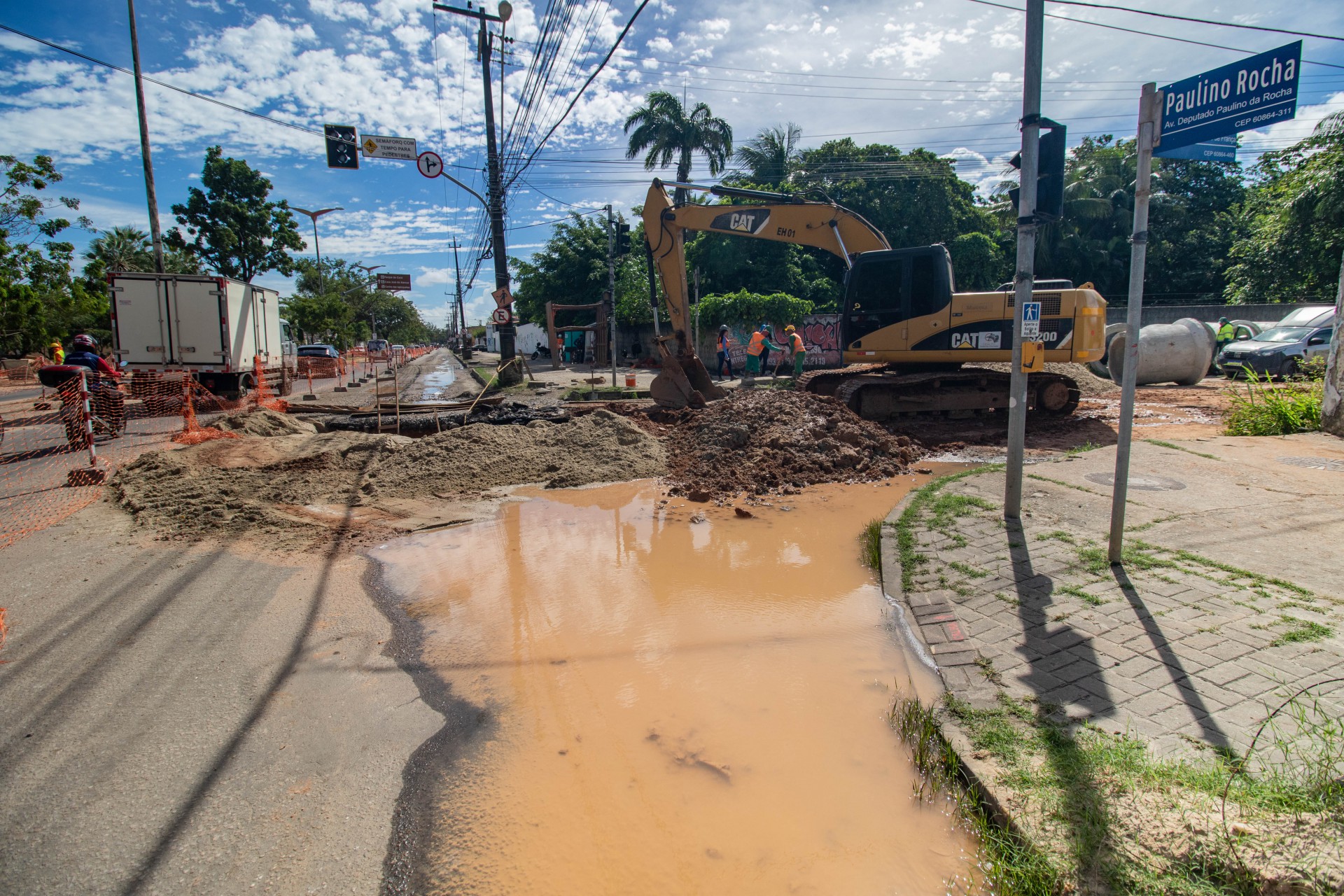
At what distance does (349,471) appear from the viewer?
8711 mm

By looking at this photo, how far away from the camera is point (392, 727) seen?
135 inches

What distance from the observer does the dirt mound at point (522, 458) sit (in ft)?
27.6

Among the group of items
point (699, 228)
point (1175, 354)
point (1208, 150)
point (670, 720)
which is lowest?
point (670, 720)

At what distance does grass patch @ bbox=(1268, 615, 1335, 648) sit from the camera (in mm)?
3586

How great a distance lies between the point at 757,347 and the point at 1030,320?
1371cm

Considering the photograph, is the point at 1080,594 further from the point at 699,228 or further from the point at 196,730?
the point at 699,228

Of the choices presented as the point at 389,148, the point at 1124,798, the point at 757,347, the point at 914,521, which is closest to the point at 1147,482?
the point at 914,521

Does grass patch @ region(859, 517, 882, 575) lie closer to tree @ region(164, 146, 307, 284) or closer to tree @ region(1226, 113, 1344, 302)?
tree @ region(1226, 113, 1344, 302)

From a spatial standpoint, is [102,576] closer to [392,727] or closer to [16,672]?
[16,672]

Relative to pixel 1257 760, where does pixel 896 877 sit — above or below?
below

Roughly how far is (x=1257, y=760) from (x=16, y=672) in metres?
6.13

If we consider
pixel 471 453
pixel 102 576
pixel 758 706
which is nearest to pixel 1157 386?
pixel 471 453

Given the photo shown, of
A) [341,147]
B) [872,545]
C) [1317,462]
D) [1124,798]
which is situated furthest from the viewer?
[341,147]

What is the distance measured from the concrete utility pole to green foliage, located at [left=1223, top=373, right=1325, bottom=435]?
200 mm
